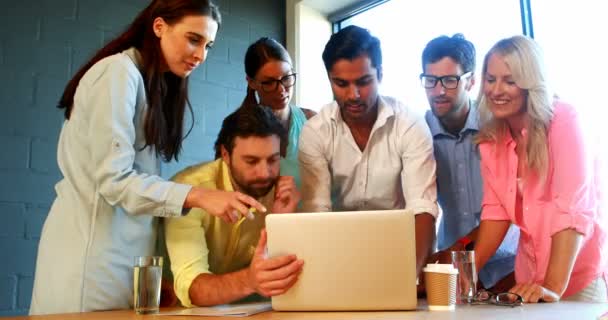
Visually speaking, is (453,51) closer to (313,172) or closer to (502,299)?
(313,172)

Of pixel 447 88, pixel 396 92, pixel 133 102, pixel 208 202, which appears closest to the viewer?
pixel 208 202

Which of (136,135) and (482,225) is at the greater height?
(136,135)

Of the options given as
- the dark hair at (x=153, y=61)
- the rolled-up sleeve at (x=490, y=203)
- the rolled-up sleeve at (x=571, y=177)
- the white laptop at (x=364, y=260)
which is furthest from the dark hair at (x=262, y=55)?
the white laptop at (x=364, y=260)

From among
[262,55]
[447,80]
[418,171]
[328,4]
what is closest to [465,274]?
[418,171]

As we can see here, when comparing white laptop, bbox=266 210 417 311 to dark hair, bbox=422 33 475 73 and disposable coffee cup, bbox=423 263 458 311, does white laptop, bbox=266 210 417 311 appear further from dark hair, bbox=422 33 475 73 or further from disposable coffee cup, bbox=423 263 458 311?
dark hair, bbox=422 33 475 73

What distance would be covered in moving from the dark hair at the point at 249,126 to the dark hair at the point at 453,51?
1.85 feet

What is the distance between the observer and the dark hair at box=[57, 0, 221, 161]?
158 centimetres

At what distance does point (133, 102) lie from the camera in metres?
1.49

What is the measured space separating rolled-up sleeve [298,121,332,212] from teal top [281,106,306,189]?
0.07 meters

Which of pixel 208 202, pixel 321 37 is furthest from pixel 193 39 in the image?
pixel 321 37

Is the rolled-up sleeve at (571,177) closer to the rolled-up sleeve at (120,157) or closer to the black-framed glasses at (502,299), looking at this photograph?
the black-framed glasses at (502,299)

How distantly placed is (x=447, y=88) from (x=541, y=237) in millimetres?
580

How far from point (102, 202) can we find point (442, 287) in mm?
845

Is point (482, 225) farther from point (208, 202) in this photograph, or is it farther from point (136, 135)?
point (136, 135)
